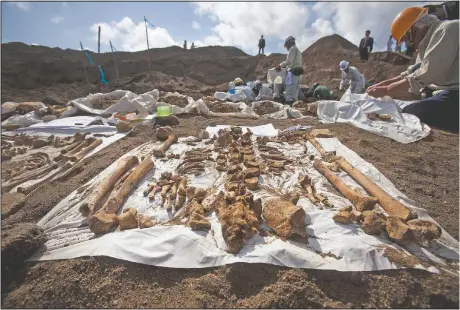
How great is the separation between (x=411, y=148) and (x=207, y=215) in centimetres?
365

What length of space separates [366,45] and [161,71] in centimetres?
1422

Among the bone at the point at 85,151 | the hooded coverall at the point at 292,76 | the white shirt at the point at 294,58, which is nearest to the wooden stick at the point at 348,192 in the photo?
the bone at the point at 85,151

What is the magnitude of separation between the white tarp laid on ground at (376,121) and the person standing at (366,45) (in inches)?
398

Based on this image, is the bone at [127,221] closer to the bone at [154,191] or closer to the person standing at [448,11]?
the bone at [154,191]

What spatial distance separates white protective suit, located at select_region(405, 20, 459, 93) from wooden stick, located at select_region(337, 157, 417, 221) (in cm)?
279

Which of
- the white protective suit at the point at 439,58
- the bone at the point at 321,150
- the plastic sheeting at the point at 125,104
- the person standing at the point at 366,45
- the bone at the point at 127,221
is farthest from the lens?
the person standing at the point at 366,45

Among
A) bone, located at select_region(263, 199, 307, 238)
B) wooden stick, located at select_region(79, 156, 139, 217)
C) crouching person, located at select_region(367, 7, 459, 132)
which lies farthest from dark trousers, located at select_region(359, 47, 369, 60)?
bone, located at select_region(263, 199, 307, 238)

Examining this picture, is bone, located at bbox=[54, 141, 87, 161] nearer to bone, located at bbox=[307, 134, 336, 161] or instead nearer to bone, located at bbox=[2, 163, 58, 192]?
bone, located at bbox=[2, 163, 58, 192]

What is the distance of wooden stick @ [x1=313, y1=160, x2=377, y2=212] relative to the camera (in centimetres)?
227

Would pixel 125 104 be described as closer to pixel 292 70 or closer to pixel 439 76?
pixel 292 70

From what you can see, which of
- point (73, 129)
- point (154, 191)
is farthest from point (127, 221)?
point (73, 129)

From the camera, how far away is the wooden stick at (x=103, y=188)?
2357 mm

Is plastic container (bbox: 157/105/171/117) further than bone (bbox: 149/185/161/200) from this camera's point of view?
Yes

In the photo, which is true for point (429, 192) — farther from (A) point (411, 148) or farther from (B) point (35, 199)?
(B) point (35, 199)
